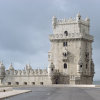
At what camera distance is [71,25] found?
88.9m

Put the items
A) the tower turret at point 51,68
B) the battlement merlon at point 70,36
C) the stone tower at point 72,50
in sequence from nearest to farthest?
the tower turret at point 51,68
the stone tower at point 72,50
the battlement merlon at point 70,36

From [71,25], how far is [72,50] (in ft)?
23.4

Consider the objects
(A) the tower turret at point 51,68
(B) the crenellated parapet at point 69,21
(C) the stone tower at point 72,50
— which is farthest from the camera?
(B) the crenellated parapet at point 69,21

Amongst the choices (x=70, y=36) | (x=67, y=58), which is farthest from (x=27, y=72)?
(x=70, y=36)

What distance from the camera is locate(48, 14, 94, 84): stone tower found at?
86.6 m

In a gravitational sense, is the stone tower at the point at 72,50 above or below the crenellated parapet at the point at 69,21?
below

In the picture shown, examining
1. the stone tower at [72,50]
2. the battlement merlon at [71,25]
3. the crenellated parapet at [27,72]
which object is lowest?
the crenellated parapet at [27,72]

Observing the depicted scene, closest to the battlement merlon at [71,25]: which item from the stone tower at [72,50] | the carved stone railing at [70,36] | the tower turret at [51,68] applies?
the stone tower at [72,50]

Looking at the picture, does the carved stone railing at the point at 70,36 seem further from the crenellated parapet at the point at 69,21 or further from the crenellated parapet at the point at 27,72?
the crenellated parapet at the point at 27,72

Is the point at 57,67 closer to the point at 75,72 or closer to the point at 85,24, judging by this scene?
the point at 75,72

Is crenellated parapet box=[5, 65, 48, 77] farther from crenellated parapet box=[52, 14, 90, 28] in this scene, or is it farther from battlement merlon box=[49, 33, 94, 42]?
crenellated parapet box=[52, 14, 90, 28]

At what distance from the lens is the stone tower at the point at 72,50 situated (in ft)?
284

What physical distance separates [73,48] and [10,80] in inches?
812

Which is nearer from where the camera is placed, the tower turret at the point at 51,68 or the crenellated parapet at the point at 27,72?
the tower turret at the point at 51,68
